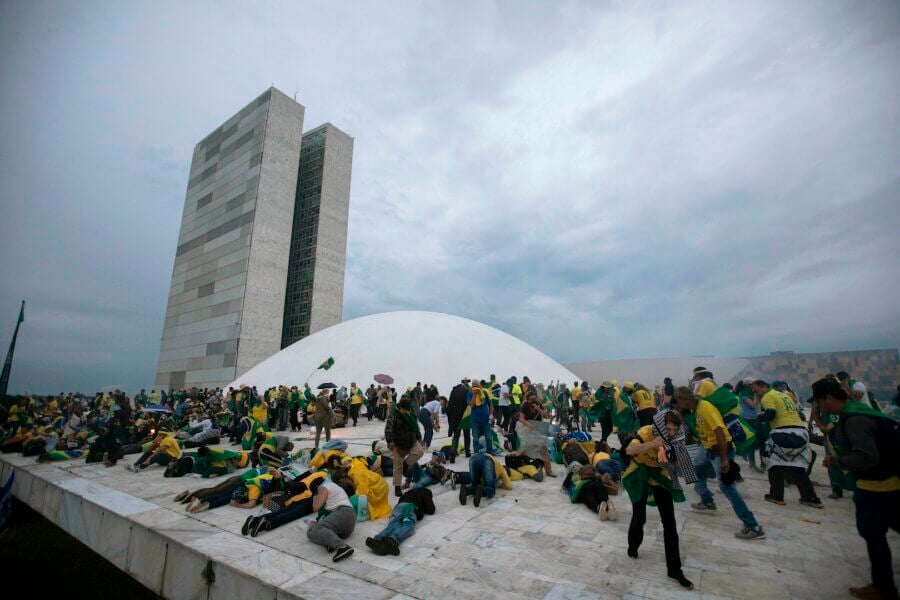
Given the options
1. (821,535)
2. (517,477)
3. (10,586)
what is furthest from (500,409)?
(10,586)

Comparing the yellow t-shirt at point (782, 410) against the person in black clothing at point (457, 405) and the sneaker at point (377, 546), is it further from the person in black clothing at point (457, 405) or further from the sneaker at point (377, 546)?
the sneaker at point (377, 546)

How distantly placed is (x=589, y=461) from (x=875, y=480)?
4347 millimetres

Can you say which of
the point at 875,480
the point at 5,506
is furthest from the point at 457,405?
the point at 5,506

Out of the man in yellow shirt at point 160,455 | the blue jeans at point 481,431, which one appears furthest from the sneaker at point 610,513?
the man in yellow shirt at point 160,455

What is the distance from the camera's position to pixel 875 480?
2.99 m

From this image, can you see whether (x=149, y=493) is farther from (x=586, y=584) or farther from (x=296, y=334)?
(x=296, y=334)

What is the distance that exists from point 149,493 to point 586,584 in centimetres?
728

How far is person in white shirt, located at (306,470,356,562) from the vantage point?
4.10 meters

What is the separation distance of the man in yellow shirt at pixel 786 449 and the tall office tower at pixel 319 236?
46.8 meters

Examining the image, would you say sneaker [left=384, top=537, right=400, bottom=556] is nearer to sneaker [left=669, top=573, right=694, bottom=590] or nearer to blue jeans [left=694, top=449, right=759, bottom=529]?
sneaker [left=669, top=573, right=694, bottom=590]

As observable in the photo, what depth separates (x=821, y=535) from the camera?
4.27m

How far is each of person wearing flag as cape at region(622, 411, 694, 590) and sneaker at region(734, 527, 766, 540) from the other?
1.23 m

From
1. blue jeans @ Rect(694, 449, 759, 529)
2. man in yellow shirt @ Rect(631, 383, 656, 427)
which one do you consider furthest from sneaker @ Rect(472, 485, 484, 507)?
man in yellow shirt @ Rect(631, 383, 656, 427)

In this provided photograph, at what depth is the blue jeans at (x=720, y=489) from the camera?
166 inches
